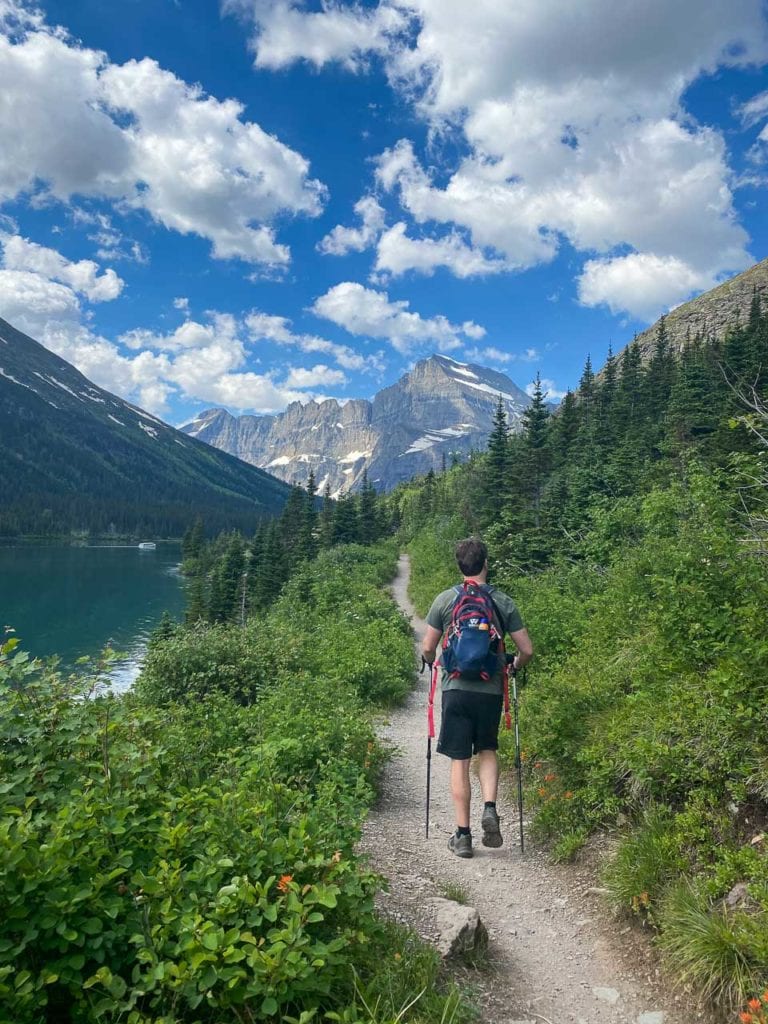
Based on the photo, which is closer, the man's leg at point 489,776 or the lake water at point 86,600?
the man's leg at point 489,776

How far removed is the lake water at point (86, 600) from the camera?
51144 mm

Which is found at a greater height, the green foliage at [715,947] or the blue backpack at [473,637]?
the blue backpack at [473,637]

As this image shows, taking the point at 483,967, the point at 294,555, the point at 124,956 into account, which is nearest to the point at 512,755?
the point at 483,967

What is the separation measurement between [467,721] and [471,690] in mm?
288

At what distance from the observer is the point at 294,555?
51562 mm

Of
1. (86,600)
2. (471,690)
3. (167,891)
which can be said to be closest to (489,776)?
(471,690)

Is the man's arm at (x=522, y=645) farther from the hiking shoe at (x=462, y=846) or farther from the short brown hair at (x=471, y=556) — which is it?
the hiking shoe at (x=462, y=846)

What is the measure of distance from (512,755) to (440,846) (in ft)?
5.95

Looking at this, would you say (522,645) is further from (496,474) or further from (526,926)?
(496,474)

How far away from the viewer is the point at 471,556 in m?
5.57

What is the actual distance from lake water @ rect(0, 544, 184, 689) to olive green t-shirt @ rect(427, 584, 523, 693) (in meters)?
19.7

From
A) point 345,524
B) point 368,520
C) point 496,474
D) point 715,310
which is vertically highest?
point 715,310

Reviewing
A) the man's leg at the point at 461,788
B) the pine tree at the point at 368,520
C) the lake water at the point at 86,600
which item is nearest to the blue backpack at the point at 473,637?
the man's leg at the point at 461,788

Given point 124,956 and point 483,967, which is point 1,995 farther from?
point 483,967
